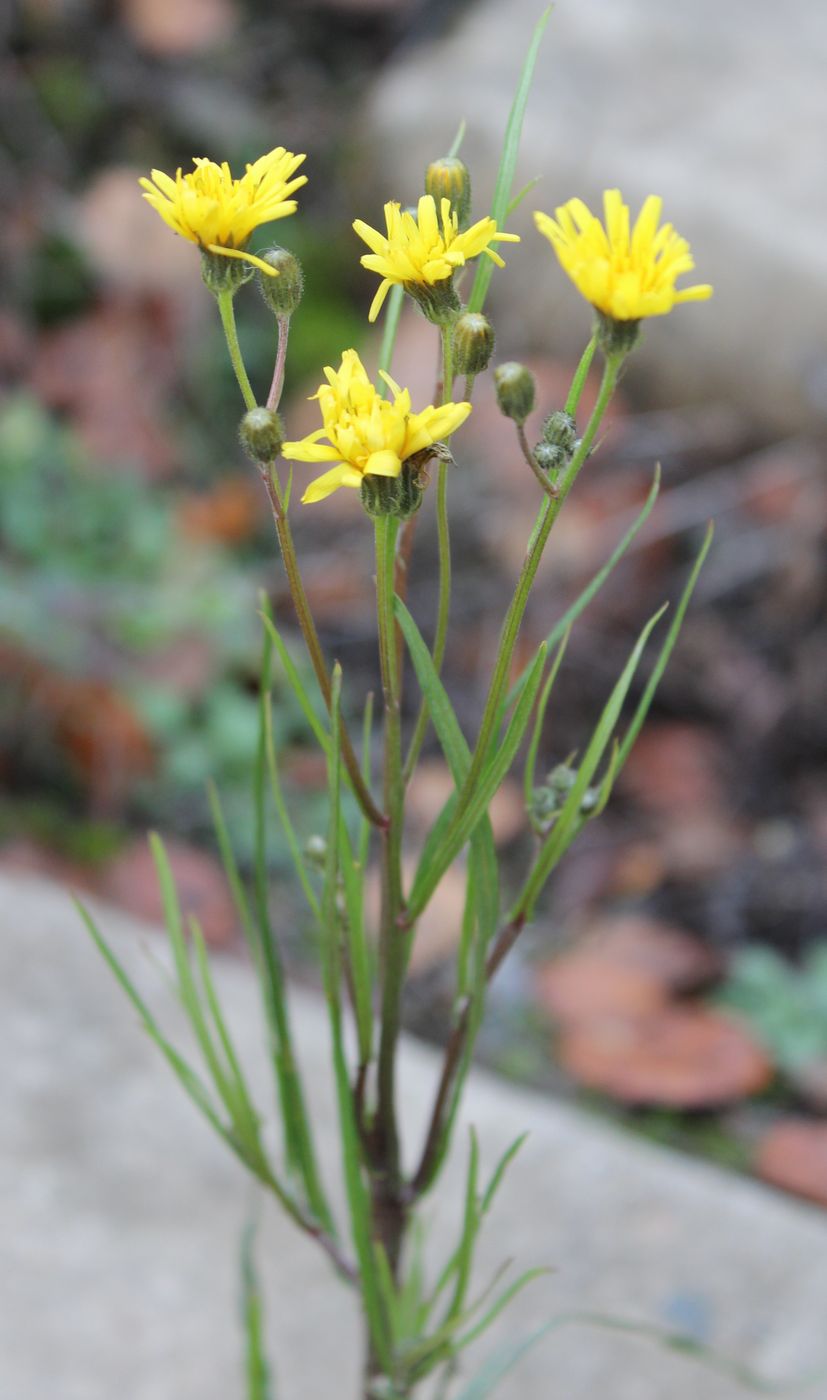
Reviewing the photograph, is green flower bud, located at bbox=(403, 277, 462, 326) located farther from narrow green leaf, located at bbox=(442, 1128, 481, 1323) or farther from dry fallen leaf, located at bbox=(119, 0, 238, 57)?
dry fallen leaf, located at bbox=(119, 0, 238, 57)

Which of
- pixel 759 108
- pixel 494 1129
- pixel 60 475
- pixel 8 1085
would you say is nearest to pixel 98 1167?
pixel 8 1085


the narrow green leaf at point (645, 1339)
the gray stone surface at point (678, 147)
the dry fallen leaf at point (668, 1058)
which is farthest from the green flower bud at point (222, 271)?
the gray stone surface at point (678, 147)

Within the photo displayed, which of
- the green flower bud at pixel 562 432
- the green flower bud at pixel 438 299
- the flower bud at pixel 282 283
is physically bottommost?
the green flower bud at pixel 562 432

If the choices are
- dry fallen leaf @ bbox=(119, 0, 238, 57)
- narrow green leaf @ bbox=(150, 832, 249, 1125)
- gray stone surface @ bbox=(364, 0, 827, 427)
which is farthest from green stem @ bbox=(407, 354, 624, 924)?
dry fallen leaf @ bbox=(119, 0, 238, 57)

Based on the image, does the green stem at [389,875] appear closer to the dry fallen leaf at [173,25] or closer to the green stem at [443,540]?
the green stem at [443,540]

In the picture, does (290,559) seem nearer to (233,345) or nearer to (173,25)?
(233,345)

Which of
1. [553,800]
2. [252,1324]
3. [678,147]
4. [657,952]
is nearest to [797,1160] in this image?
[657,952]
